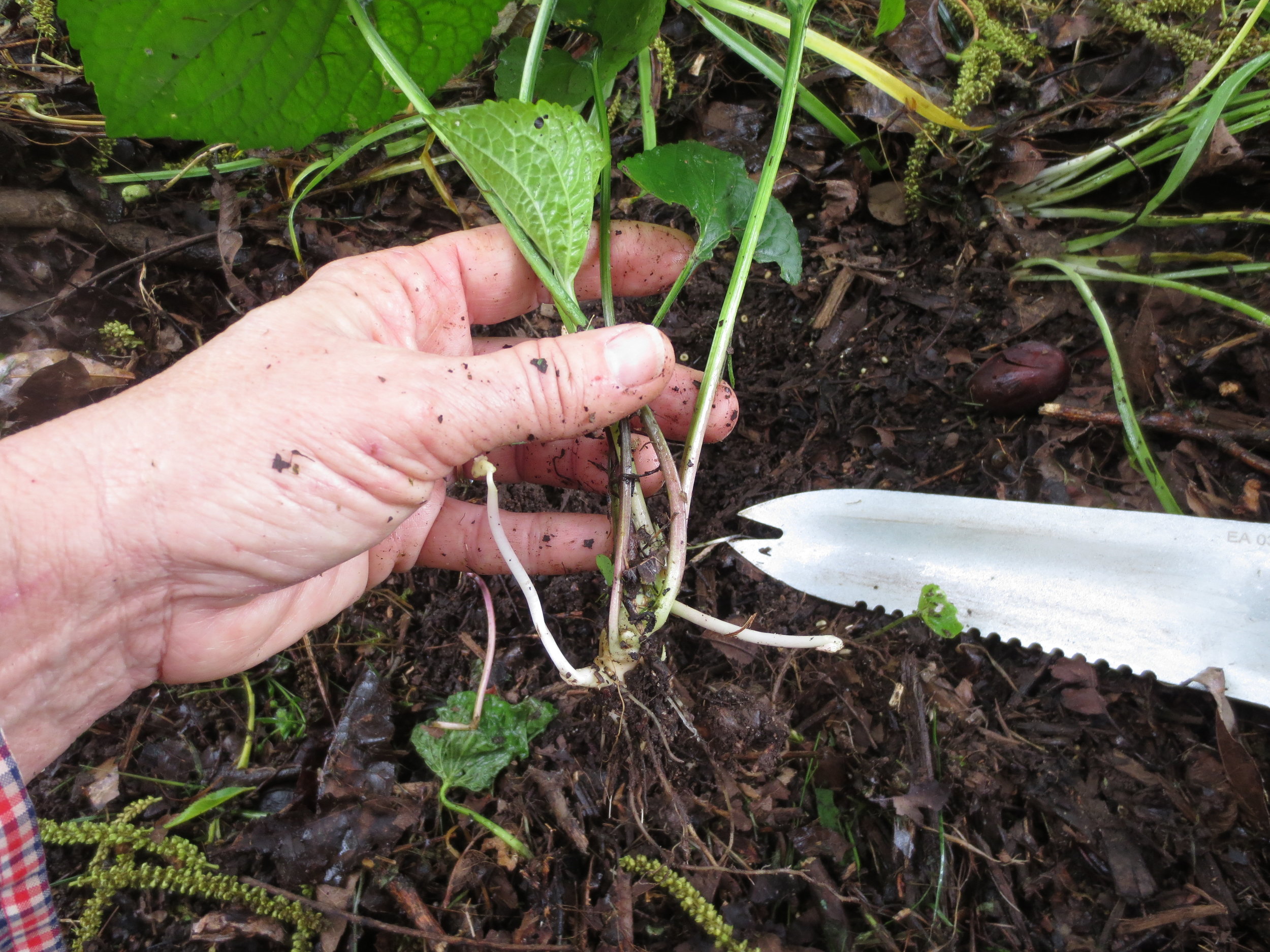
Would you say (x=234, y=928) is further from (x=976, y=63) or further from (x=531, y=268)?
(x=976, y=63)

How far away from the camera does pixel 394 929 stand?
1.47 metres

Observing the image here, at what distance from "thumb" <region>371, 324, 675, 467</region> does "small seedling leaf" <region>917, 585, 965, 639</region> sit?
2.88 ft

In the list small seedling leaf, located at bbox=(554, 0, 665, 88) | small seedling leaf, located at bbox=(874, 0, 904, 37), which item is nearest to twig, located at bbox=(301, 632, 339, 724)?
small seedling leaf, located at bbox=(554, 0, 665, 88)

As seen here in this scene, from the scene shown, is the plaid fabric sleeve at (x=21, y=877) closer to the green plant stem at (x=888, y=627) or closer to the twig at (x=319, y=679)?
the twig at (x=319, y=679)

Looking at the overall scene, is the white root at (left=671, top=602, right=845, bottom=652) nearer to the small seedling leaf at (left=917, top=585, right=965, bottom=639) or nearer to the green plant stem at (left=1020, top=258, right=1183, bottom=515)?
the small seedling leaf at (left=917, top=585, right=965, bottom=639)

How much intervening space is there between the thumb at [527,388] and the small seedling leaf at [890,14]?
1062 millimetres

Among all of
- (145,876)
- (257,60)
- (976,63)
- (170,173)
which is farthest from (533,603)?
(976,63)

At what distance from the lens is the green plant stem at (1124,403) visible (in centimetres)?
183

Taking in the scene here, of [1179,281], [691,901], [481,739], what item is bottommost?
[691,901]

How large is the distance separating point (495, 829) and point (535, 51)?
1759mm

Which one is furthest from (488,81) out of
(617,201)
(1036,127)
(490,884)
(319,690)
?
(490,884)

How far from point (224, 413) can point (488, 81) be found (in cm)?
157

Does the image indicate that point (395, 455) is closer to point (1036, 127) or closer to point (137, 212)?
point (137, 212)

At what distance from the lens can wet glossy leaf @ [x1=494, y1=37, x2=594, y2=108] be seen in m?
1.67
